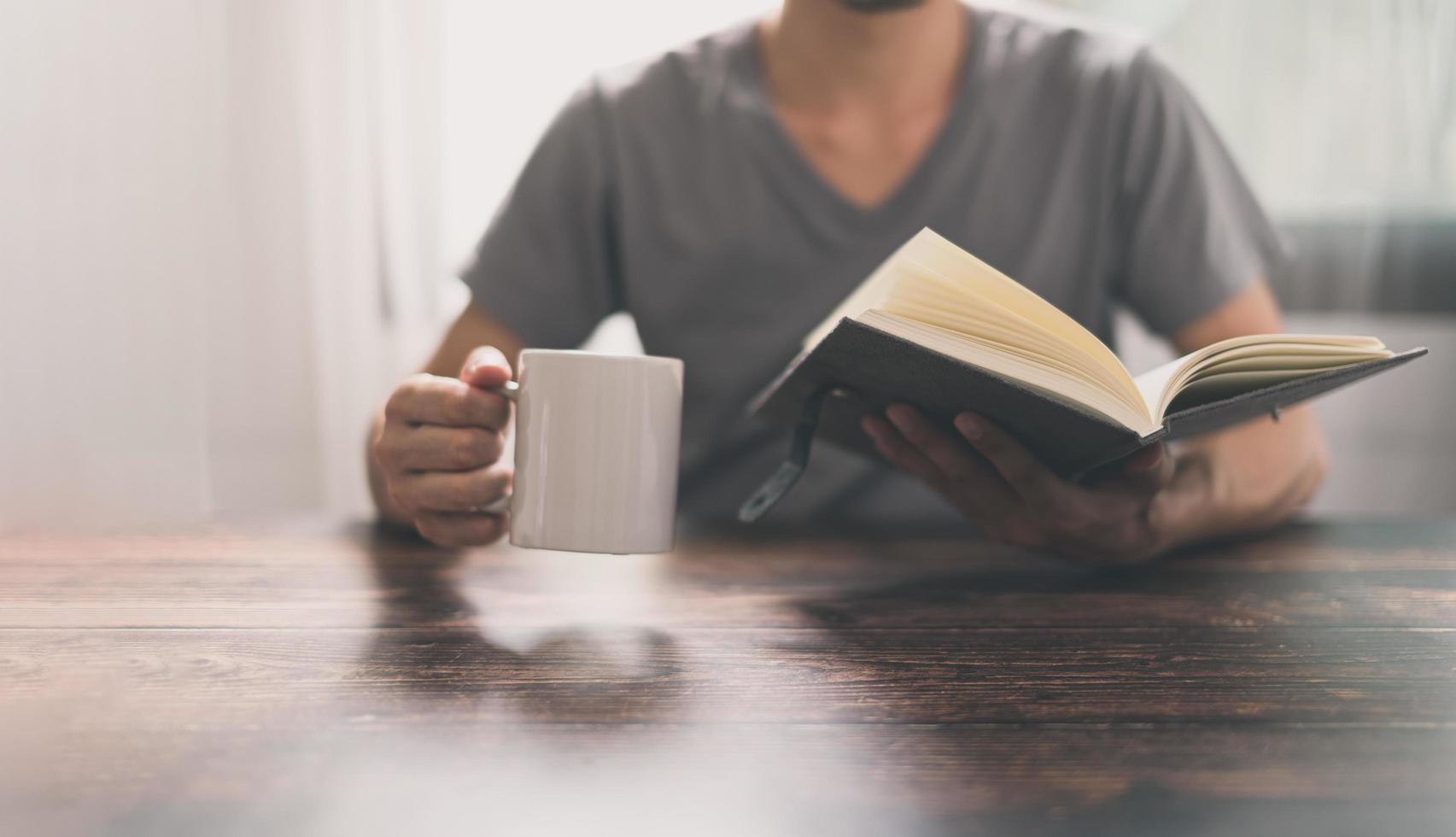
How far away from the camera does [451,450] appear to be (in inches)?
23.6

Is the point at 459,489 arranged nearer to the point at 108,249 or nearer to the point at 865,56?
the point at 865,56

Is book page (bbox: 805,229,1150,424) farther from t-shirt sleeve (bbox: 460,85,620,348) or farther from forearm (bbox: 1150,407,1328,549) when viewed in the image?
t-shirt sleeve (bbox: 460,85,620,348)

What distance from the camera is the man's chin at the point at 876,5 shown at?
950mm

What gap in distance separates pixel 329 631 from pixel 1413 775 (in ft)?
1.54

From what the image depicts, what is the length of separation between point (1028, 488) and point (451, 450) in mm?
352

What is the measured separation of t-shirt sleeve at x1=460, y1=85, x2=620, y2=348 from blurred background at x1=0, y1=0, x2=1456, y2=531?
0.53 metres

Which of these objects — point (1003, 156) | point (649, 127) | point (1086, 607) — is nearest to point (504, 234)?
point (649, 127)

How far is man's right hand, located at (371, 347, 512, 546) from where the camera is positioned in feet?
1.94

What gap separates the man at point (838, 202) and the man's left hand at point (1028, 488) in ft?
1.11

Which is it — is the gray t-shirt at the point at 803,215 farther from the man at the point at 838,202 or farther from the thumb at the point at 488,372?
the thumb at the point at 488,372

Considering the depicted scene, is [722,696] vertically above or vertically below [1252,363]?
below

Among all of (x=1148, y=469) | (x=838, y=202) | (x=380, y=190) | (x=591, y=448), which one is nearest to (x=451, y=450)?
(x=591, y=448)

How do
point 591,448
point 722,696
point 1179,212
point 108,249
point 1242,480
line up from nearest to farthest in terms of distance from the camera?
point 722,696, point 591,448, point 1242,480, point 1179,212, point 108,249

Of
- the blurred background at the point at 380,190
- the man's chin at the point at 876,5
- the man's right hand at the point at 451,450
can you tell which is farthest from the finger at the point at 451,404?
the blurred background at the point at 380,190
